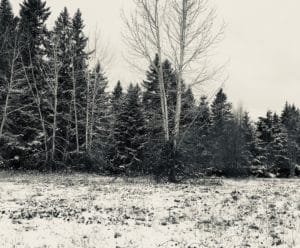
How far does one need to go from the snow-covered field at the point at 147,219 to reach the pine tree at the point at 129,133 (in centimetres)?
2303

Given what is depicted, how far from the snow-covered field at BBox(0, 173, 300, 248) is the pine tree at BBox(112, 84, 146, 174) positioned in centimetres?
2303

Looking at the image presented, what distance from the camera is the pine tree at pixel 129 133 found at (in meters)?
40.1

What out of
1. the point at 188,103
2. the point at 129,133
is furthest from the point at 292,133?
the point at 188,103

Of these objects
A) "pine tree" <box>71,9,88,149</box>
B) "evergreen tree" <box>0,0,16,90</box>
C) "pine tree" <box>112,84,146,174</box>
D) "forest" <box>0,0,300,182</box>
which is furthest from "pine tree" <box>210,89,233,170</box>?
"evergreen tree" <box>0,0,16,90</box>

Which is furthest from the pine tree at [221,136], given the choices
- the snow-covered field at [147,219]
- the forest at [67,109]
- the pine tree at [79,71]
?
the snow-covered field at [147,219]

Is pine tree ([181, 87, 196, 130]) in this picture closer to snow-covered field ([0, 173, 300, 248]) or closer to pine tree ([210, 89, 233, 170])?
snow-covered field ([0, 173, 300, 248])

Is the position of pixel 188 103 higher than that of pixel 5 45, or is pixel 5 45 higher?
pixel 5 45

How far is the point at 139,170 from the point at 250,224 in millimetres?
27987

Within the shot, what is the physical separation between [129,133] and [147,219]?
28.7 metres

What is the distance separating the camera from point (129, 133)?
40.5 metres

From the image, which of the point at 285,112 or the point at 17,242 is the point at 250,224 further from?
the point at 285,112

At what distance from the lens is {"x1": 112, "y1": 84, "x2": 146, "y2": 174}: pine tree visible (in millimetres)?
40125

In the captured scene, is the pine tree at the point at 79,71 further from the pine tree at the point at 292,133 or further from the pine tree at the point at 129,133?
the pine tree at the point at 292,133

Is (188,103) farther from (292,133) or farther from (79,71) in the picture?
(292,133)
